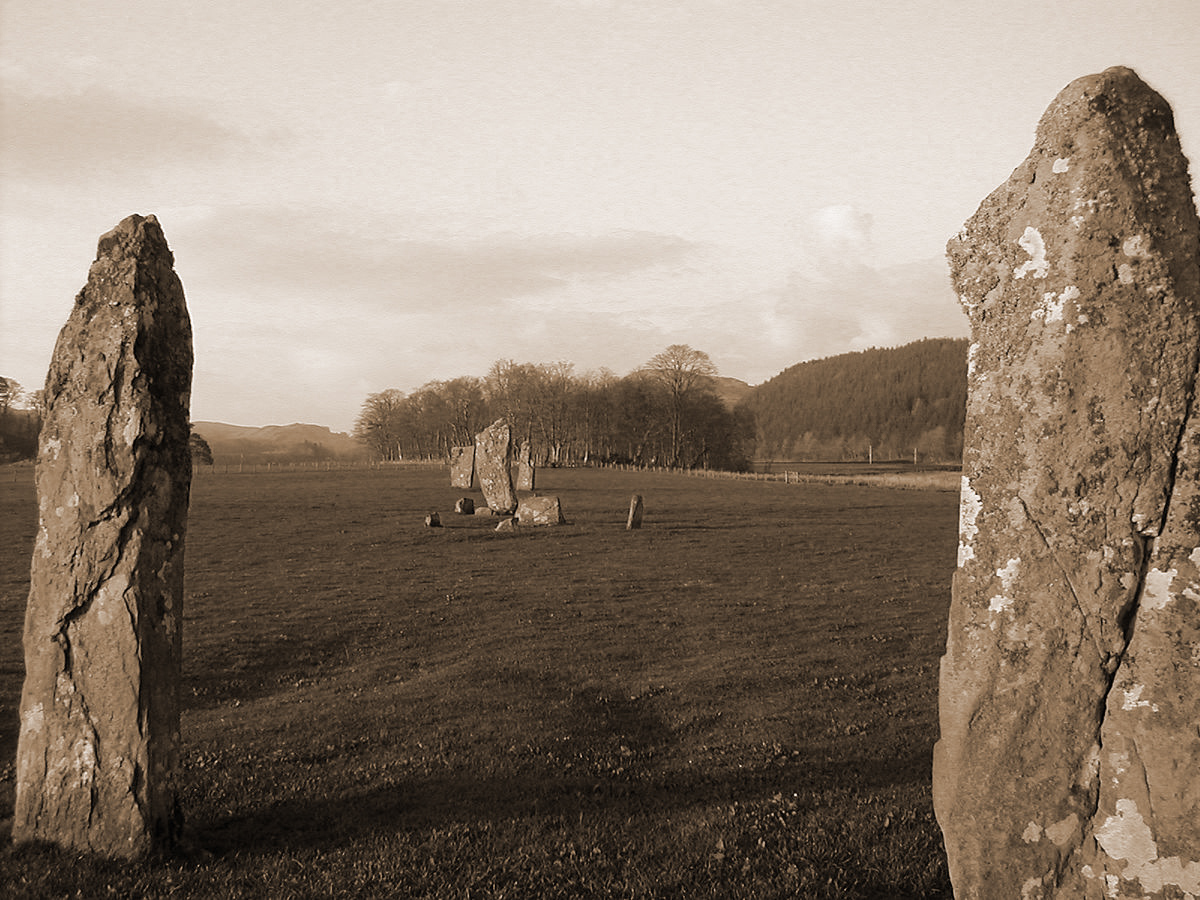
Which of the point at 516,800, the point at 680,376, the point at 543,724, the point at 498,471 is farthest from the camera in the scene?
the point at 680,376

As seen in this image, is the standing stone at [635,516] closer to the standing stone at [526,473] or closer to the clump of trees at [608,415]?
the standing stone at [526,473]

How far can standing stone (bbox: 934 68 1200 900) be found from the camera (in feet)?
14.8

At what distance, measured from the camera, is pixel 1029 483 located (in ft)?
16.2

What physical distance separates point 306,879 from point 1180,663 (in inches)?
257

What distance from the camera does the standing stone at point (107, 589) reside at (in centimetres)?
688

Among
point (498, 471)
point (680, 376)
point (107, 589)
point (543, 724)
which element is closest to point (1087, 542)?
point (107, 589)

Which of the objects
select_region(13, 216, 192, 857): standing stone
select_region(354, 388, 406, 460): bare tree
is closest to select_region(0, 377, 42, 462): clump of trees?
select_region(354, 388, 406, 460): bare tree

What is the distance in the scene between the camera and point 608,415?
106 metres

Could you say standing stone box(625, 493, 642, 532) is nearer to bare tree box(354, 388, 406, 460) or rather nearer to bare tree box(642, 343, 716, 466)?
bare tree box(642, 343, 716, 466)

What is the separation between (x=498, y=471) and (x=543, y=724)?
99.9 ft

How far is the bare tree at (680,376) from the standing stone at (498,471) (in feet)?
194

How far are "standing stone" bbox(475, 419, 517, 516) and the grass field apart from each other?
10.4 metres

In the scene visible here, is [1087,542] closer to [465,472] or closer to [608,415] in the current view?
[465,472]

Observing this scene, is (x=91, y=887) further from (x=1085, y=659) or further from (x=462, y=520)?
(x=462, y=520)
